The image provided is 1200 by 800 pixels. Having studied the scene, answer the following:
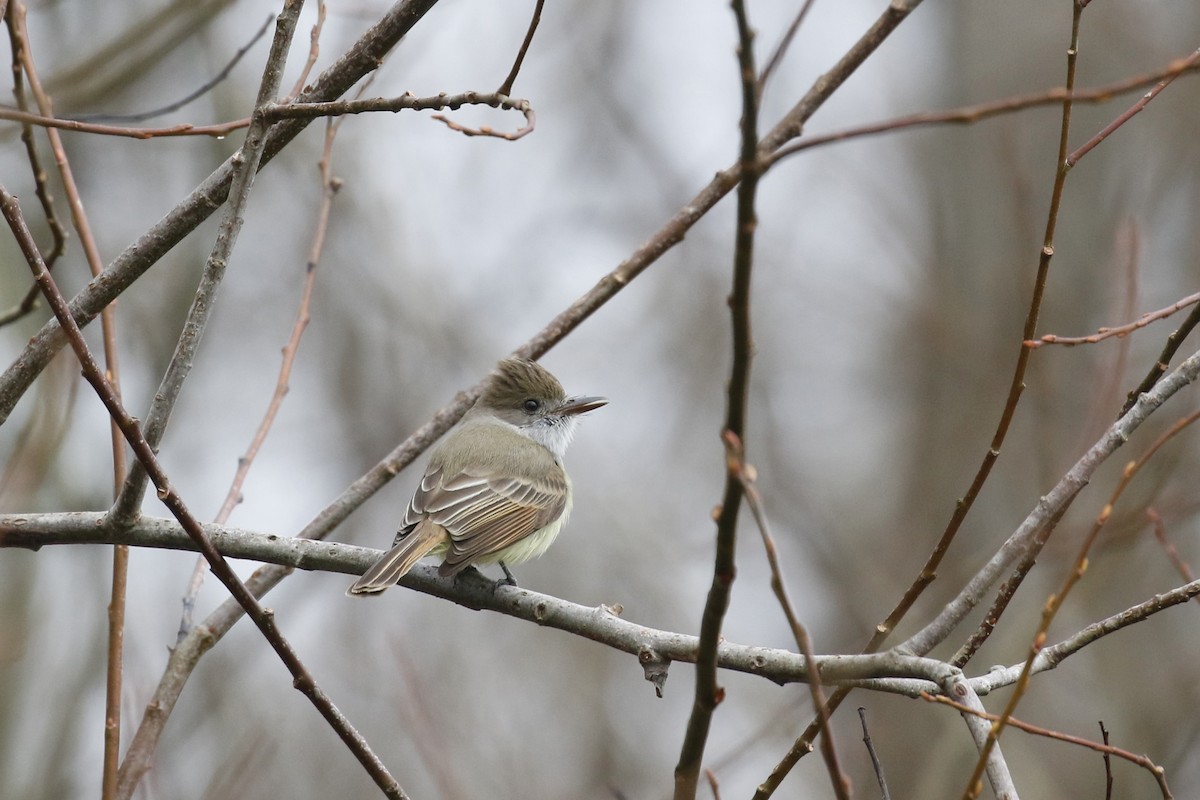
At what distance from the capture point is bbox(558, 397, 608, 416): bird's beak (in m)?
5.79

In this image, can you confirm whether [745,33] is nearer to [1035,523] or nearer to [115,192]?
[1035,523]

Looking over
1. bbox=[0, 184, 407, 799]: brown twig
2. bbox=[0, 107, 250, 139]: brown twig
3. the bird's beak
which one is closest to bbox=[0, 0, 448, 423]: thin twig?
bbox=[0, 107, 250, 139]: brown twig

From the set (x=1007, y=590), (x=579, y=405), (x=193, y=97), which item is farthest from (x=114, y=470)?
(x=579, y=405)

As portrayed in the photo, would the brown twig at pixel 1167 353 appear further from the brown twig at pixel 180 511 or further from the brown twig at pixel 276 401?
the brown twig at pixel 276 401

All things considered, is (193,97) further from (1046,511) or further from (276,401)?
(1046,511)

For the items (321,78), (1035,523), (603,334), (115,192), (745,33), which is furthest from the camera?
(603,334)

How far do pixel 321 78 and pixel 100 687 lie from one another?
620 centimetres

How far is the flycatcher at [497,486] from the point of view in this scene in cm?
419

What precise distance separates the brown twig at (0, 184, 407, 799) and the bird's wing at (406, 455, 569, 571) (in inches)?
61.4

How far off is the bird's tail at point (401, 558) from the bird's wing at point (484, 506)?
6cm

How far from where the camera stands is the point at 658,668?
112 inches

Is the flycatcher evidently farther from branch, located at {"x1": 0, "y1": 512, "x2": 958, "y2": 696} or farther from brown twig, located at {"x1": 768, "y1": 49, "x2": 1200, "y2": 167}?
brown twig, located at {"x1": 768, "y1": 49, "x2": 1200, "y2": 167}

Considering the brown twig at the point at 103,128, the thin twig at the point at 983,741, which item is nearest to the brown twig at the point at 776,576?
the thin twig at the point at 983,741

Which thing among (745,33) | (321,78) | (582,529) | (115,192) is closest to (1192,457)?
(582,529)
